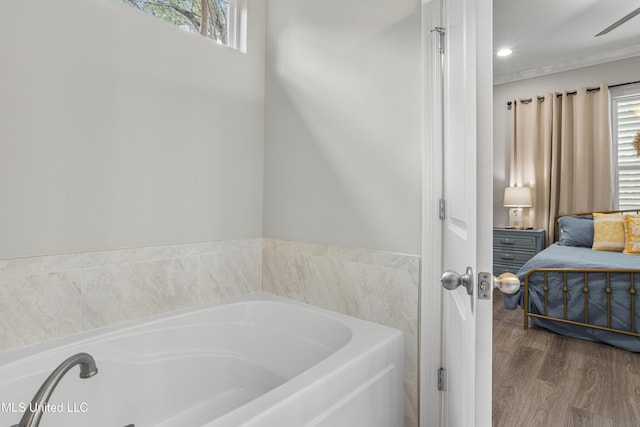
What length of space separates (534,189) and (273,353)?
12.6 ft

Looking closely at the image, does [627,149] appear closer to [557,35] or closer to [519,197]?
[519,197]

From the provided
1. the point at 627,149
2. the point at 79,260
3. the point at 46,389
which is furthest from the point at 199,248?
the point at 627,149

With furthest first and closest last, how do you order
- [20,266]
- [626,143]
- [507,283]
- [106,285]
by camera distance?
[626,143]
[106,285]
[20,266]
[507,283]

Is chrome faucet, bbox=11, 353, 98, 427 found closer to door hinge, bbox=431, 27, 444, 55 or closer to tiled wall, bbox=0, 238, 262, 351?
tiled wall, bbox=0, 238, 262, 351

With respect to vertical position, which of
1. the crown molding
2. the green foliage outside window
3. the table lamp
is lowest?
the table lamp

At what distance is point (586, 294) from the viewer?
2650 millimetres

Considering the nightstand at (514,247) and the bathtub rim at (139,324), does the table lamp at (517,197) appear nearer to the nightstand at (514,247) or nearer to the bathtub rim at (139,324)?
the nightstand at (514,247)

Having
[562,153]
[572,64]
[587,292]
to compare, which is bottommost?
[587,292]

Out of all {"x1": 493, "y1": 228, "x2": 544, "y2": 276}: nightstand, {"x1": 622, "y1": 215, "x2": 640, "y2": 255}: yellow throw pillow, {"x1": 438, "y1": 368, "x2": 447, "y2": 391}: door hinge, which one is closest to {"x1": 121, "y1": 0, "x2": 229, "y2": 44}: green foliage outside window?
{"x1": 438, "y1": 368, "x2": 447, "y2": 391}: door hinge

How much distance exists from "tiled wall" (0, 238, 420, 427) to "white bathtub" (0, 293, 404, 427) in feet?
0.25

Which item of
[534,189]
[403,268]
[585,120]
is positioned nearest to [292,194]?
[403,268]

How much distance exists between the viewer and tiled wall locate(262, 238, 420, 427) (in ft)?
5.06

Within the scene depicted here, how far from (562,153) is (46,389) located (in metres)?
4.77

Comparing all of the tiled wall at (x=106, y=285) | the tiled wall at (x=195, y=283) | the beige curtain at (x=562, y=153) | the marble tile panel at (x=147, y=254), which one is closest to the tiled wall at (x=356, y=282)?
the tiled wall at (x=195, y=283)
